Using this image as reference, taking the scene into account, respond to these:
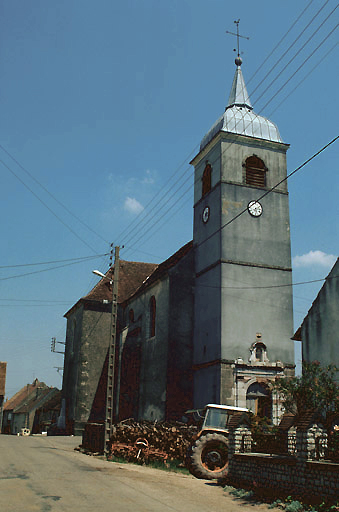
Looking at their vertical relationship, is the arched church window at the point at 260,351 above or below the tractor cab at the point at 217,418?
above

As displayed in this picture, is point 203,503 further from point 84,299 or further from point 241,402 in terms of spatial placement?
point 84,299

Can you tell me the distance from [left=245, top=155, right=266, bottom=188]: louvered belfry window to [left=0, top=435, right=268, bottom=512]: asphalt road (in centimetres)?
1615

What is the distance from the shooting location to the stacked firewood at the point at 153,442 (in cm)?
1792

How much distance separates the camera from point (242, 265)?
25906mm

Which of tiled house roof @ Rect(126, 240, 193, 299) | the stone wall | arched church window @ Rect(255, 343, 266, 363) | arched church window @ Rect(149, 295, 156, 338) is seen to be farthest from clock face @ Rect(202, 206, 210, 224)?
the stone wall

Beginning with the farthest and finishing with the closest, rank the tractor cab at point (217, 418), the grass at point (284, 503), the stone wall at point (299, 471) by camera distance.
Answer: the tractor cab at point (217, 418)
the stone wall at point (299, 471)
the grass at point (284, 503)

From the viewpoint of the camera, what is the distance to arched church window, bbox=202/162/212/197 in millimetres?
28578

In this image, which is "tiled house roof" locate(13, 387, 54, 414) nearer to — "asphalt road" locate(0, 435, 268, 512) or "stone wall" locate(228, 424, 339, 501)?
"asphalt road" locate(0, 435, 268, 512)

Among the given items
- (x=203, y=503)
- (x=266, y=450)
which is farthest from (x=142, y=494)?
(x=266, y=450)

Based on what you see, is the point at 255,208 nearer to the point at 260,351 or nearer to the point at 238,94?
the point at 260,351

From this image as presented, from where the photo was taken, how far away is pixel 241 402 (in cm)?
2362

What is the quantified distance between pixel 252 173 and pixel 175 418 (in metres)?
13.1

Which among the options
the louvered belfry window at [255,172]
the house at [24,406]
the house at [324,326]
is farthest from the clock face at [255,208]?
the house at [24,406]

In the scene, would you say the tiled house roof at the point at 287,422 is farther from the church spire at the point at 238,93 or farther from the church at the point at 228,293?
the church spire at the point at 238,93
